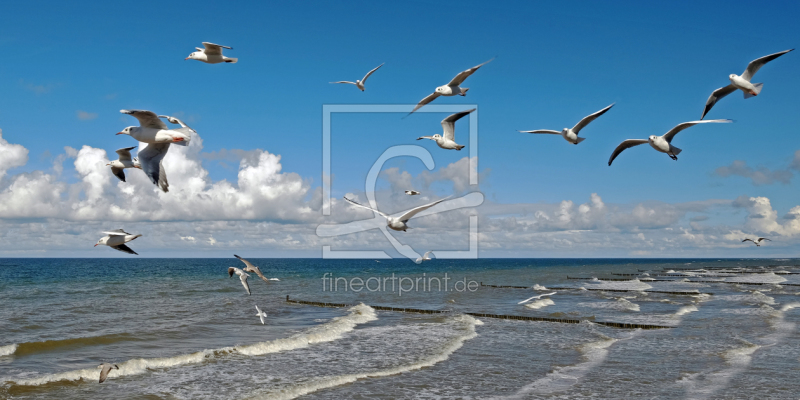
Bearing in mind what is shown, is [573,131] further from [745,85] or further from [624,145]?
[745,85]

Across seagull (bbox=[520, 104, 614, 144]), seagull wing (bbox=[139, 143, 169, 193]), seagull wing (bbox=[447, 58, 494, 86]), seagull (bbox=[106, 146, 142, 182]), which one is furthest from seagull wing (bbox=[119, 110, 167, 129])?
seagull (bbox=[520, 104, 614, 144])

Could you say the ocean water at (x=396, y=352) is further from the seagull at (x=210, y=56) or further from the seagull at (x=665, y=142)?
the seagull at (x=210, y=56)

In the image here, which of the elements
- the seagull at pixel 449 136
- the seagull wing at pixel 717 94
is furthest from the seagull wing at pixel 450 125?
the seagull wing at pixel 717 94

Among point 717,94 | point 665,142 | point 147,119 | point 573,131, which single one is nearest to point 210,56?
point 147,119

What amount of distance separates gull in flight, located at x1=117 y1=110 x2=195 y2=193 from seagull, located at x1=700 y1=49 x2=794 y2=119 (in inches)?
410

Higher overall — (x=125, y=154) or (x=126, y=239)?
(x=125, y=154)

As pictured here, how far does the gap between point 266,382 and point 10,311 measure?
2373 centimetres

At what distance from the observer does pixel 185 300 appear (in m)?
37.0

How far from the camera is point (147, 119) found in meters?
8.64

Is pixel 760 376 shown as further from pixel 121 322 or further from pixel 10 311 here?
pixel 10 311

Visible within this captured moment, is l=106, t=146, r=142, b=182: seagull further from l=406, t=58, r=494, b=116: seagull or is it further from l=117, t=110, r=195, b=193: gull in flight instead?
l=406, t=58, r=494, b=116: seagull

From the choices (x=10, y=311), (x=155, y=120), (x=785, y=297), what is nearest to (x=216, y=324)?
(x=10, y=311)

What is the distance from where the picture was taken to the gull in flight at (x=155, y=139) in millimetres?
8633

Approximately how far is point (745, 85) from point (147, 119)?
11.6 m
